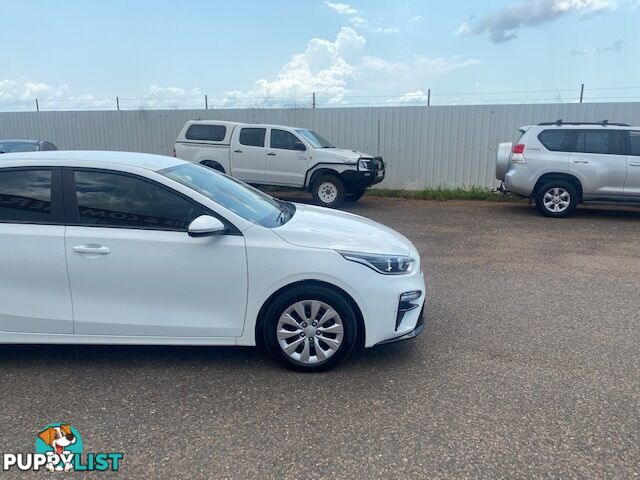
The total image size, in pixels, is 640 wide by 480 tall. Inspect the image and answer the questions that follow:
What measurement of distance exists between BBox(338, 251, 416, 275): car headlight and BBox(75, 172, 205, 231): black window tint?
1138 millimetres

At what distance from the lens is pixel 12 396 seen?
3.35 m

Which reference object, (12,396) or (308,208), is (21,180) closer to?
(12,396)

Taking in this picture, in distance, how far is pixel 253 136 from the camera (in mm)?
11859

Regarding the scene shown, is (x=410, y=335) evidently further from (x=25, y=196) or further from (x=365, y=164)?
(x=365, y=164)

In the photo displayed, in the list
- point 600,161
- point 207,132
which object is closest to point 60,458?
point 600,161

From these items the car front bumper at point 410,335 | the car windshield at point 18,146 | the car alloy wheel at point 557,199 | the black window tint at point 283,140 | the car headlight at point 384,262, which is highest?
the black window tint at point 283,140

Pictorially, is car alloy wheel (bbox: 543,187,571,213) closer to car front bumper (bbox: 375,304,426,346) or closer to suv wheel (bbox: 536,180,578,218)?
suv wheel (bbox: 536,180,578,218)

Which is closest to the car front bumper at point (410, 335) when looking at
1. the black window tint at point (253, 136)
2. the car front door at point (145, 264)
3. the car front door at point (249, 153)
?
the car front door at point (145, 264)

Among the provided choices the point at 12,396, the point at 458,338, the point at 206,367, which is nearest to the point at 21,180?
the point at 12,396

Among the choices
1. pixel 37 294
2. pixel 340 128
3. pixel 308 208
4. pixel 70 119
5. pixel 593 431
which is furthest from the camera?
pixel 70 119

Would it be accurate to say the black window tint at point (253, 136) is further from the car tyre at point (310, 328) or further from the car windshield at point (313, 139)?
the car tyre at point (310, 328)

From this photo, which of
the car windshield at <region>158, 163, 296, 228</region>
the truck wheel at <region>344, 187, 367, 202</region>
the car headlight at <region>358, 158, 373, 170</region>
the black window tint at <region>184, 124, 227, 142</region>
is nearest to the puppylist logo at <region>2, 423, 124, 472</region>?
the car windshield at <region>158, 163, 296, 228</region>

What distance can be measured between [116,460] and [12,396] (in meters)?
1.16

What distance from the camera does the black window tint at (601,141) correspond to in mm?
9594
